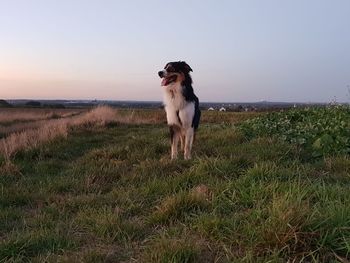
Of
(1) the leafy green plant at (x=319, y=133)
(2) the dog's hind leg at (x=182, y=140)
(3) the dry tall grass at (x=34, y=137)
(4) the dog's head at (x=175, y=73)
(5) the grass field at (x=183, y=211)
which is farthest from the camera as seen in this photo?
(3) the dry tall grass at (x=34, y=137)

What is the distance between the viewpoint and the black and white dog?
26.3 feet

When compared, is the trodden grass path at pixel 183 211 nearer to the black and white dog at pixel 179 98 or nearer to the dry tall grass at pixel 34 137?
the black and white dog at pixel 179 98

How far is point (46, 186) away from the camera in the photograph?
6148 mm

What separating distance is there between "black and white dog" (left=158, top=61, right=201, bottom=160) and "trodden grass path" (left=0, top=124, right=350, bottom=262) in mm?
1117

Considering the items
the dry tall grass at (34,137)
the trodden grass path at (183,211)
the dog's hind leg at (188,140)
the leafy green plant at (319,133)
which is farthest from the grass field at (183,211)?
the dry tall grass at (34,137)

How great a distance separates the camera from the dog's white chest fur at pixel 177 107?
8.05m

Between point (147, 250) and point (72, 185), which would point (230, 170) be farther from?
point (147, 250)

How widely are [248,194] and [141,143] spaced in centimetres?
538

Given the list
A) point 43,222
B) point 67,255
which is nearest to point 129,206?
point 43,222

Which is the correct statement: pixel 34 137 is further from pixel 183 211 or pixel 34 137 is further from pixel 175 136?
pixel 183 211

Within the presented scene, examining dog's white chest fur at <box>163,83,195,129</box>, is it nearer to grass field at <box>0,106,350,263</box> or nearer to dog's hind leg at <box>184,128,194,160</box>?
dog's hind leg at <box>184,128,194,160</box>

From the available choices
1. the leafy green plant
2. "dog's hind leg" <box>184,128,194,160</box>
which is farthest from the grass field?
"dog's hind leg" <box>184,128,194,160</box>

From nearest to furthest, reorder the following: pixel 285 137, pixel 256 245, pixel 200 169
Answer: pixel 256 245 < pixel 200 169 < pixel 285 137

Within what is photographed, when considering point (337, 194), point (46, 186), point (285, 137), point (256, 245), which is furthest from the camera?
point (285, 137)
